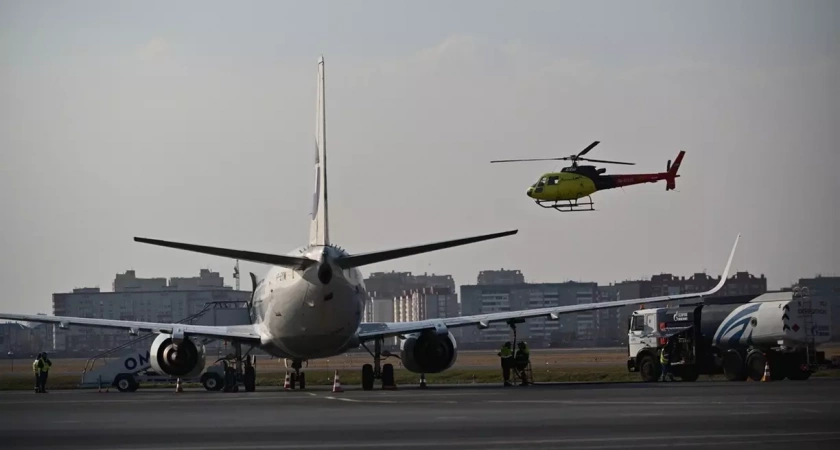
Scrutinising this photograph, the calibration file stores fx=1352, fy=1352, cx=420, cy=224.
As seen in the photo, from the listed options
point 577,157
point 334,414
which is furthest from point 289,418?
point 577,157

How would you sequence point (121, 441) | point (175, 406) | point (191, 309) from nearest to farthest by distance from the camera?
point (121, 441), point (175, 406), point (191, 309)

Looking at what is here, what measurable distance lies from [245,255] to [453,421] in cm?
1313

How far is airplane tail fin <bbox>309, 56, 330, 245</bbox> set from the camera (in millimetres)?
46812

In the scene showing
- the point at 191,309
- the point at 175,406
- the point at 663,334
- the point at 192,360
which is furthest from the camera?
the point at 191,309

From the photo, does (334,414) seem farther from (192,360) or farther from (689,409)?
(192,360)

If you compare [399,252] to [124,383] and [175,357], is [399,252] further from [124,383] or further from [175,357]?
[124,383]

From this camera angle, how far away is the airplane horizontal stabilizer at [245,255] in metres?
37.1

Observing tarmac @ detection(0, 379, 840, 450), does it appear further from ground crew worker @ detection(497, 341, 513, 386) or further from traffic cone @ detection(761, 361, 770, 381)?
ground crew worker @ detection(497, 341, 513, 386)

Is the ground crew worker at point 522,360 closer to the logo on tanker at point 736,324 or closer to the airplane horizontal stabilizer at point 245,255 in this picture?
the logo on tanker at point 736,324

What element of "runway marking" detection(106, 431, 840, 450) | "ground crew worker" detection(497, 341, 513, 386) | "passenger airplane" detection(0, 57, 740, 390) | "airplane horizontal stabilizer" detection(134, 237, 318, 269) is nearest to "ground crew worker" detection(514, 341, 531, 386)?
"ground crew worker" detection(497, 341, 513, 386)

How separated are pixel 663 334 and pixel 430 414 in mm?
27793

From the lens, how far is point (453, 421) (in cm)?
2823

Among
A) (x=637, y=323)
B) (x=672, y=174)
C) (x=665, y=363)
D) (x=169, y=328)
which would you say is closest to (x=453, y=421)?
(x=169, y=328)

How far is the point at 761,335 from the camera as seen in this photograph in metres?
52.8
